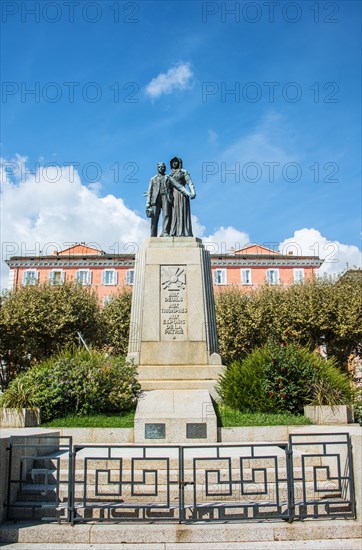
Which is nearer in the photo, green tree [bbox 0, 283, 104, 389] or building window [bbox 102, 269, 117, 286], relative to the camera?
green tree [bbox 0, 283, 104, 389]

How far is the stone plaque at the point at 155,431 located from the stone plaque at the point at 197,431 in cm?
47

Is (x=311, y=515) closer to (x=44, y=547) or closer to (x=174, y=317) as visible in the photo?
(x=44, y=547)

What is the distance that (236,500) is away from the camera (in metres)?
6.84

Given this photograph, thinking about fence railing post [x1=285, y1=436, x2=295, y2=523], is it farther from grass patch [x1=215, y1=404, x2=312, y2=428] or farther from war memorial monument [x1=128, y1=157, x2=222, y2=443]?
war memorial monument [x1=128, y1=157, x2=222, y2=443]

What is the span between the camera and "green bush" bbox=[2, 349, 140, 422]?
1099cm

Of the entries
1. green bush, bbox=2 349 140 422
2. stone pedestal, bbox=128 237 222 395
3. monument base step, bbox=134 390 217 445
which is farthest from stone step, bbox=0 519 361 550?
stone pedestal, bbox=128 237 222 395

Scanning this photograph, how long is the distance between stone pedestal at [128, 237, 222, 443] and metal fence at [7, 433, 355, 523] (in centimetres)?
447

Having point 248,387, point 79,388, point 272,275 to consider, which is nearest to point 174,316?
point 248,387

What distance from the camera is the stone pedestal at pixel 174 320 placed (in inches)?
512

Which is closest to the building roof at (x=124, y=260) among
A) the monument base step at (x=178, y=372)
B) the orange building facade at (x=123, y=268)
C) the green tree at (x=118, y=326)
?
the orange building facade at (x=123, y=268)

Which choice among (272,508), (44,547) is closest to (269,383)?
(272,508)

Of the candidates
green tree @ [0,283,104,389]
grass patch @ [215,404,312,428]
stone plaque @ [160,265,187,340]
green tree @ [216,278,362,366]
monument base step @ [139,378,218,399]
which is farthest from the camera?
green tree @ [0,283,104,389]

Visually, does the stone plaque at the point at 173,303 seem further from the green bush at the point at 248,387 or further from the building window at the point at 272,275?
the building window at the point at 272,275

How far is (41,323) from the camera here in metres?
30.4
